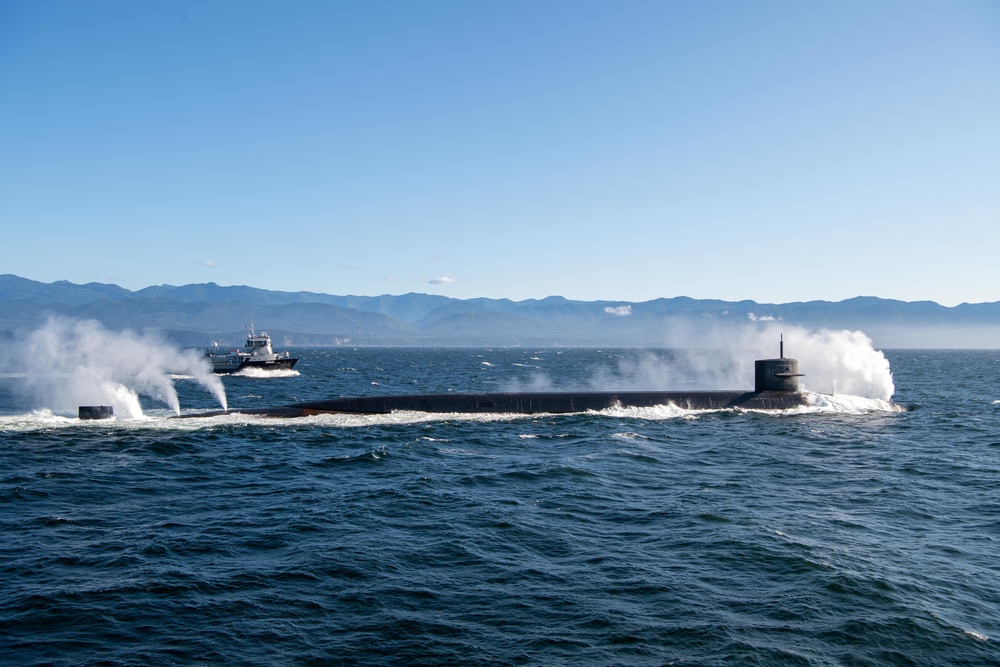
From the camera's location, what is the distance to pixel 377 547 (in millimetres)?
20297

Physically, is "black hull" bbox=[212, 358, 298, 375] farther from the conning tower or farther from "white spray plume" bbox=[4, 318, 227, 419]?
the conning tower

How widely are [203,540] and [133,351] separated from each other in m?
108

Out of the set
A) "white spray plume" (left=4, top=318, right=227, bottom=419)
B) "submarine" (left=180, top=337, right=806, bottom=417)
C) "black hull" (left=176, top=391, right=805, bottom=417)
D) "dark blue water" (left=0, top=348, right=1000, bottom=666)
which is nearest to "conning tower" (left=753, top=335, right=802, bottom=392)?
"submarine" (left=180, top=337, right=806, bottom=417)

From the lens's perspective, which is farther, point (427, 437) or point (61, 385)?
point (61, 385)

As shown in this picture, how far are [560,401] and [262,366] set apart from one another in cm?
8239

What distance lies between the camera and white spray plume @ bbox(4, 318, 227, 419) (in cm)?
5278

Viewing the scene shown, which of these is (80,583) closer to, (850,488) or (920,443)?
(850,488)

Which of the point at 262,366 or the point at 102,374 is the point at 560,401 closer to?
the point at 102,374

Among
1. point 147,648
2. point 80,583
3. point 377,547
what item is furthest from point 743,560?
point 80,583

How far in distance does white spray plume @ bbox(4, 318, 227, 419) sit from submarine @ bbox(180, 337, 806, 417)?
29.5ft

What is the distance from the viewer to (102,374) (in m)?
60.3

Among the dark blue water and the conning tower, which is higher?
the conning tower

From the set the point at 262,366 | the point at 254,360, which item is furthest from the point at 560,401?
the point at 254,360

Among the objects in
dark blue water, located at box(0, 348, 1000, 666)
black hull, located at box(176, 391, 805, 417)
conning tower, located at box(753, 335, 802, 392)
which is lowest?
dark blue water, located at box(0, 348, 1000, 666)
